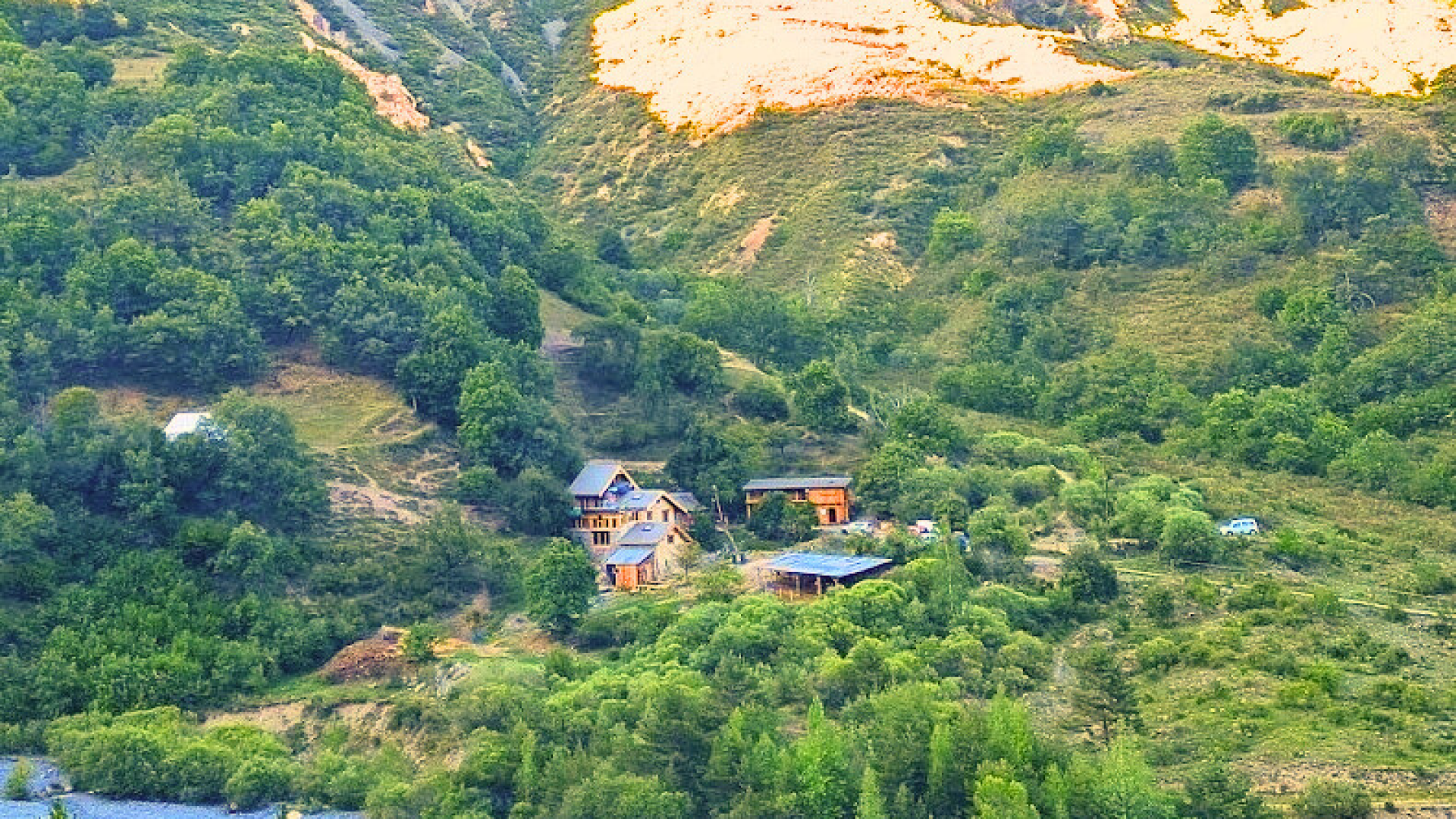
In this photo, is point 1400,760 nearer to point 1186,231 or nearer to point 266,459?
point 266,459

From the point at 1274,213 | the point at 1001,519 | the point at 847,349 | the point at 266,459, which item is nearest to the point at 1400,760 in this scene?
the point at 1001,519

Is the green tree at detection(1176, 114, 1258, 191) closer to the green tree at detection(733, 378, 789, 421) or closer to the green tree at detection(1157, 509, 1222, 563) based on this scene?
the green tree at detection(733, 378, 789, 421)

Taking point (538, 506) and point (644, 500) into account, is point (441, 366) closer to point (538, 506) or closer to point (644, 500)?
point (538, 506)

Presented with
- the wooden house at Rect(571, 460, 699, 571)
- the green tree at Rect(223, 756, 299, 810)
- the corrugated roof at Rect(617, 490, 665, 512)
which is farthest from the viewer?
the corrugated roof at Rect(617, 490, 665, 512)

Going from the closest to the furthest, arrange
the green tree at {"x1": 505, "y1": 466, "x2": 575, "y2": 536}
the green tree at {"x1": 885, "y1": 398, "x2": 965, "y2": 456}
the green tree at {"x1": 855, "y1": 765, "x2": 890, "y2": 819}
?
the green tree at {"x1": 855, "y1": 765, "x2": 890, "y2": 819} < the green tree at {"x1": 505, "y1": 466, "x2": 575, "y2": 536} < the green tree at {"x1": 885, "y1": 398, "x2": 965, "y2": 456}

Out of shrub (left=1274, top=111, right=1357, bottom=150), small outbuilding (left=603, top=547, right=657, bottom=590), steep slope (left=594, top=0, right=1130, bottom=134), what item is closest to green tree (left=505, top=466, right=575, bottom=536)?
small outbuilding (left=603, top=547, right=657, bottom=590)

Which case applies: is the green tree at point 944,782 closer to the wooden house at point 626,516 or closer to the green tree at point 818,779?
the green tree at point 818,779
